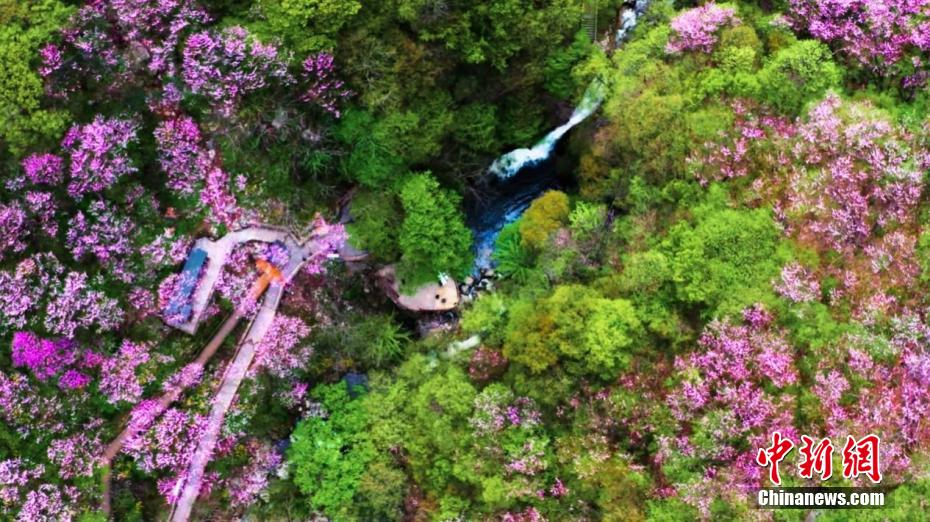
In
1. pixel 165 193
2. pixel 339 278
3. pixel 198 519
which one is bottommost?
pixel 198 519

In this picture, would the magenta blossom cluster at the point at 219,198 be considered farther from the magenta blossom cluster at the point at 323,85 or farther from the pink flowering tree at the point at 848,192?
the pink flowering tree at the point at 848,192

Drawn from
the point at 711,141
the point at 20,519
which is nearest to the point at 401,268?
the point at 711,141

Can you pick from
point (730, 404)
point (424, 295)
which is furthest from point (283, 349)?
point (730, 404)

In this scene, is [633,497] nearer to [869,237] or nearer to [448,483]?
[448,483]

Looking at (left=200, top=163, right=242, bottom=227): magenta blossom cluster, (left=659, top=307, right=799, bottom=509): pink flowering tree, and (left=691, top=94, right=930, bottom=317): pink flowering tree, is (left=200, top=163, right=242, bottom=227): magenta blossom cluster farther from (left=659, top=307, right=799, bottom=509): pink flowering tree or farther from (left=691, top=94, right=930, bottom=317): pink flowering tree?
(left=691, top=94, right=930, bottom=317): pink flowering tree

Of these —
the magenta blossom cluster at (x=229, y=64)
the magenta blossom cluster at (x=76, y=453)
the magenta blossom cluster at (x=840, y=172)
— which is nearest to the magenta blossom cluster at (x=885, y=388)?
the magenta blossom cluster at (x=840, y=172)

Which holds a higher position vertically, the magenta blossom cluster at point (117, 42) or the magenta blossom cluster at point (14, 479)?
the magenta blossom cluster at point (117, 42)
